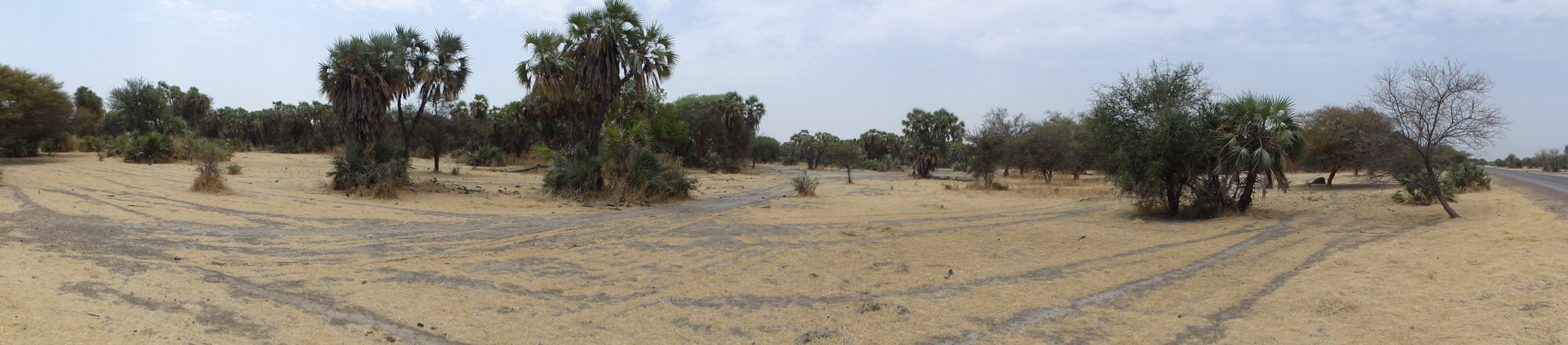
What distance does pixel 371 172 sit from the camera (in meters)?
16.4

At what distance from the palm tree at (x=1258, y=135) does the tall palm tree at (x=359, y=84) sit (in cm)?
2011

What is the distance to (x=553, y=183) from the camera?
1772cm

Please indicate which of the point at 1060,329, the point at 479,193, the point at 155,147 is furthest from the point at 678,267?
the point at 155,147

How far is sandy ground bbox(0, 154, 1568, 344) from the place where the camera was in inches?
203

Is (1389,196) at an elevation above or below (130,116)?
below

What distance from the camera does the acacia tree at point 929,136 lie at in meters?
39.0

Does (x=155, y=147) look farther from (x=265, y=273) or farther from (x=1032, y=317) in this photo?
(x=1032, y=317)

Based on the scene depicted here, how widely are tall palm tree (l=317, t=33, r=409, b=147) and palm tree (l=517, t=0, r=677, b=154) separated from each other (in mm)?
3777

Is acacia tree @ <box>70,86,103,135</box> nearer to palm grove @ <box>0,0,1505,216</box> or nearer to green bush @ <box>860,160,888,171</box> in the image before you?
palm grove @ <box>0,0,1505,216</box>

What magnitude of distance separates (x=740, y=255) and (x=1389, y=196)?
16.9 m

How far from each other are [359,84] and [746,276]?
52.9 feet

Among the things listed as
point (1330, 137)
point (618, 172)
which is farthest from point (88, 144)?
point (1330, 137)

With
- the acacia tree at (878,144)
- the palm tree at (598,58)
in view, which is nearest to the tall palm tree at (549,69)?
the palm tree at (598,58)

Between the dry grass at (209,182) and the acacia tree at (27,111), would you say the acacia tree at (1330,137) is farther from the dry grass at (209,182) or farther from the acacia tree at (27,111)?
the acacia tree at (27,111)
